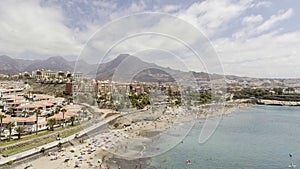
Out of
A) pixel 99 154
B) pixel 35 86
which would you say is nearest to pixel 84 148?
pixel 99 154

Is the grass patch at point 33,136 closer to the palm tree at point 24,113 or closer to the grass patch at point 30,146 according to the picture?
the grass patch at point 30,146

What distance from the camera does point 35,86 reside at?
3359cm

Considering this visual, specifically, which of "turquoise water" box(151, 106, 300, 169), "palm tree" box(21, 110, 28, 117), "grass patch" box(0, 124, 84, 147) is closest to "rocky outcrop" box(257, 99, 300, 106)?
"turquoise water" box(151, 106, 300, 169)

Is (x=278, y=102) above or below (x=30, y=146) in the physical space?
above

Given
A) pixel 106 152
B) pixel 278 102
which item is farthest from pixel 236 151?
pixel 278 102

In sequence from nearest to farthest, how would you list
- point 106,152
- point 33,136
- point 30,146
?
point 30,146, point 106,152, point 33,136

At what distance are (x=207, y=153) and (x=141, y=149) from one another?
2.97 meters

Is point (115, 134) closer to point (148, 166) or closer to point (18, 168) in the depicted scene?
point (148, 166)

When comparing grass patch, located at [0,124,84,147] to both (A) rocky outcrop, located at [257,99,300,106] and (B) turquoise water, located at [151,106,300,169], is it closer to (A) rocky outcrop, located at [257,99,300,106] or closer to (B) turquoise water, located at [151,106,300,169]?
(B) turquoise water, located at [151,106,300,169]

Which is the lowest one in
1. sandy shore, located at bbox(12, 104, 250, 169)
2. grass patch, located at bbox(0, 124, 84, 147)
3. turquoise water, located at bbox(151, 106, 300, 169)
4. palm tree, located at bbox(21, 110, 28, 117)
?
turquoise water, located at bbox(151, 106, 300, 169)

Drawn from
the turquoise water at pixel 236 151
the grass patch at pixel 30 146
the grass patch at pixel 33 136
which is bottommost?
the turquoise water at pixel 236 151

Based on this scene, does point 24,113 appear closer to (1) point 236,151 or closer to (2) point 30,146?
(2) point 30,146

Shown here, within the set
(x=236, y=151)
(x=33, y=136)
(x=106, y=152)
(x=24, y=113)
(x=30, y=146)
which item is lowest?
(x=236, y=151)

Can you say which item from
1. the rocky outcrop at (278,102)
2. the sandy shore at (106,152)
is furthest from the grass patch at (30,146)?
the rocky outcrop at (278,102)
